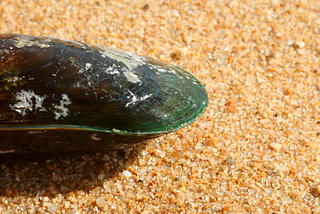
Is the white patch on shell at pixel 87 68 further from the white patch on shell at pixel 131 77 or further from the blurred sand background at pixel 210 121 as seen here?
the blurred sand background at pixel 210 121

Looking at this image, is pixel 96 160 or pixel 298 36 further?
pixel 298 36

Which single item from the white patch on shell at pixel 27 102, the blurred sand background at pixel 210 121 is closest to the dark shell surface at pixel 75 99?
the white patch on shell at pixel 27 102

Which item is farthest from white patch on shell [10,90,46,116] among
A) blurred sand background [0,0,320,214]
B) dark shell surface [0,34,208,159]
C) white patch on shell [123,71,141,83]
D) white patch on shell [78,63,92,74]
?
blurred sand background [0,0,320,214]

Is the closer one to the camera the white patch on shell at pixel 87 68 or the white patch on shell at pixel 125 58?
the white patch on shell at pixel 87 68

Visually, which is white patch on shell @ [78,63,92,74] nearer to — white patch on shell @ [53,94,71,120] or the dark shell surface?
the dark shell surface

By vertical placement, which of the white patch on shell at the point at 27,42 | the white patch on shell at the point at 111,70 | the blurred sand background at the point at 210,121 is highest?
the white patch on shell at the point at 27,42

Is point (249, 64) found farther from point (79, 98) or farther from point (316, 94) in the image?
point (79, 98)

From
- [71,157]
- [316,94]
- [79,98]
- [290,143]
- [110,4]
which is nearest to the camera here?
[79,98]

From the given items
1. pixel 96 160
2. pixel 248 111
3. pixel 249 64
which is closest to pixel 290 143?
pixel 248 111
